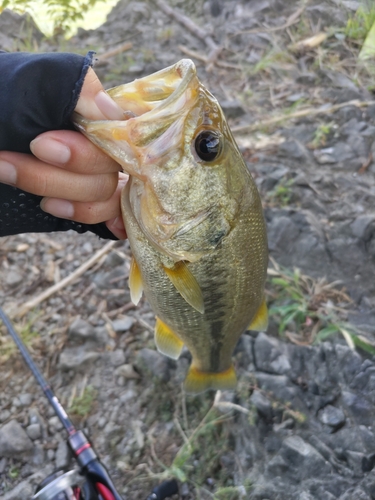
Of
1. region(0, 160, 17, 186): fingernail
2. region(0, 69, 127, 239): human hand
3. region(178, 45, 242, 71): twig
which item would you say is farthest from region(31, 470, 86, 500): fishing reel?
region(178, 45, 242, 71): twig

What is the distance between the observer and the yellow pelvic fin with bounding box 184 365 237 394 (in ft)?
8.90

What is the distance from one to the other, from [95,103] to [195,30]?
18.4 ft

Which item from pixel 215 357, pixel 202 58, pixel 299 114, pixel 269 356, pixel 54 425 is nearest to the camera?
pixel 215 357

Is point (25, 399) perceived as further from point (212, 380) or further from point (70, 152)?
point (70, 152)

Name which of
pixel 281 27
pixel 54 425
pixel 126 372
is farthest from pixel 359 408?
pixel 281 27

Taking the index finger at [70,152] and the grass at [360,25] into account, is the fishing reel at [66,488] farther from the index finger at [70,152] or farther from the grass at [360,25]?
the grass at [360,25]

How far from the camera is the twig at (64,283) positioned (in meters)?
3.52

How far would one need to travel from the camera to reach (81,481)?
209cm

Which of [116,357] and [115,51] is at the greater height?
[115,51]

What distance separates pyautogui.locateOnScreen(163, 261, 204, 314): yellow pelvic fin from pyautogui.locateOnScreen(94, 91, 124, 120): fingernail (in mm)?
629

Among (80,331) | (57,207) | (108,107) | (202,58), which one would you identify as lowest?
(80,331)

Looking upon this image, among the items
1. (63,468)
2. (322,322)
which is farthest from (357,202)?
(63,468)

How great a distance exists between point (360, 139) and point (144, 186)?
3600 mm

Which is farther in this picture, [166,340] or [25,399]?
[25,399]
